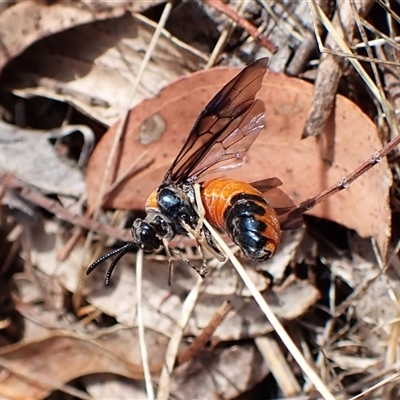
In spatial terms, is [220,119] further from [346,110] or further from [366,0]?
[366,0]

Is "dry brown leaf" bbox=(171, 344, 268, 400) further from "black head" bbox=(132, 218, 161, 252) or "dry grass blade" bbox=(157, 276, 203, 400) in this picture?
"black head" bbox=(132, 218, 161, 252)

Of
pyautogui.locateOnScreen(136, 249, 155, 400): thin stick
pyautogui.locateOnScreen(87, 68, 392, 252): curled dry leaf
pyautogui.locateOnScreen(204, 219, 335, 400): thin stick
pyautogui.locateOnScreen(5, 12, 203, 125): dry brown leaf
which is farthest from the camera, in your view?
pyautogui.locateOnScreen(5, 12, 203, 125): dry brown leaf

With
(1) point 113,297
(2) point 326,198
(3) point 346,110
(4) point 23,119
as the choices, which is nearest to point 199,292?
(1) point 113,297

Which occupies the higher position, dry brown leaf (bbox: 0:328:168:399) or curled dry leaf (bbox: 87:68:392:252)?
curled dry leaf (bbox: 87:68:392:252)

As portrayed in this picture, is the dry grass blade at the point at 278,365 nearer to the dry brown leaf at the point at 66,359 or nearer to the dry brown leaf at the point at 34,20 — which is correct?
the dry brown leaf at the point at 66,359

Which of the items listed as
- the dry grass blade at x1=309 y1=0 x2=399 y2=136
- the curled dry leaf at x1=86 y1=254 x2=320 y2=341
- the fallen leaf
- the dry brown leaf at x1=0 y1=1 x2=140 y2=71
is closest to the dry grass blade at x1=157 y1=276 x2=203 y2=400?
the curled dry leaf at x1=86 y1=254 x2=320 y2=341

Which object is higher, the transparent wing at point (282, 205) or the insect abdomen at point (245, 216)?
the insect abdomen at point (245, 216)

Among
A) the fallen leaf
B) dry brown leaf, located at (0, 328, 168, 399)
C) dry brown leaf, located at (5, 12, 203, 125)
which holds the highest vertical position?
dry brown leaf, located at (5, 12, 203, 125)

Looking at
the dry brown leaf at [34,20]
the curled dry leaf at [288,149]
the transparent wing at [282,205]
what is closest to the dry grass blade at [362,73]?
the curled dry leaf at [288,149]
